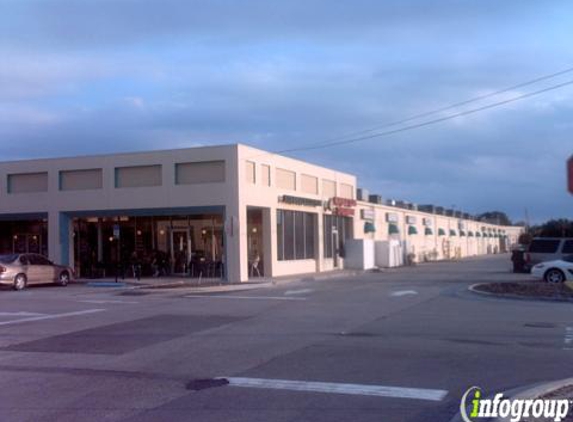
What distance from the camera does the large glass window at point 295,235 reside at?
39219mm

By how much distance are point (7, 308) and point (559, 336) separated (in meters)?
15.7

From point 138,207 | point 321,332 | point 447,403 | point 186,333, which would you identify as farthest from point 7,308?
point 447,403

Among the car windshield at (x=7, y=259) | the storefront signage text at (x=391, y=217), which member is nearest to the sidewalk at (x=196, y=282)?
the car windshield at (x=7, y=259)

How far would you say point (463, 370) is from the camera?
1097 centimetres

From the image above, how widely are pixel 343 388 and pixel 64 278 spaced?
2667 centimetres

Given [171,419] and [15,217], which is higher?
[15,217]

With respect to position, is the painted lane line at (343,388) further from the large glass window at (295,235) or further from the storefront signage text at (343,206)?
the storefront signage text at (343,206)

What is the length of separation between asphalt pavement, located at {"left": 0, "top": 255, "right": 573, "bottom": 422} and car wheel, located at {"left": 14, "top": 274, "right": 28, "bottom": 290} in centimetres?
915

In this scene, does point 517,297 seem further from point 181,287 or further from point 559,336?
point 181,287

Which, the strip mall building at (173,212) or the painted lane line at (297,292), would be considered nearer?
the painted lane line at (297,292)

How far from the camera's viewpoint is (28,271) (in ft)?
104

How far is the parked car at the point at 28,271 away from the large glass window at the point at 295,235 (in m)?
10.9

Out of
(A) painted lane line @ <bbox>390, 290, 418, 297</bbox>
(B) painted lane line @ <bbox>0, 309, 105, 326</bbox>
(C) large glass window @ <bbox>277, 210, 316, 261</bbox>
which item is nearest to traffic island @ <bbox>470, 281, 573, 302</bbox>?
(A) painted lane line @ <bbox>390, 290, 418, 297</bbox>

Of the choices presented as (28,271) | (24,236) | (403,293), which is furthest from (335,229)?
(403,293)
